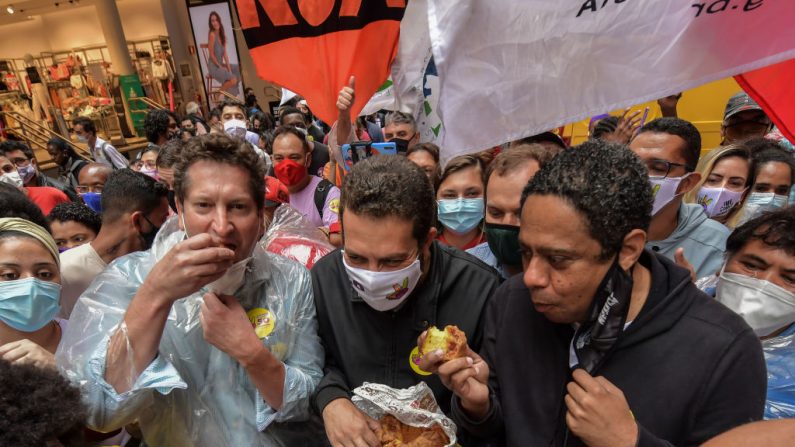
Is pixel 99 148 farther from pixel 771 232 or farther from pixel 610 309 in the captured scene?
pixel 771 232

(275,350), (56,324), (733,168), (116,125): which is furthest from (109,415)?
(116,125)

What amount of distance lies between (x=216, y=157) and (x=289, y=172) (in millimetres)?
2327

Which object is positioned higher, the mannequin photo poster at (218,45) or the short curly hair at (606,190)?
the mannequin photo poster at (218,45)

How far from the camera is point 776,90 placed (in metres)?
1.64

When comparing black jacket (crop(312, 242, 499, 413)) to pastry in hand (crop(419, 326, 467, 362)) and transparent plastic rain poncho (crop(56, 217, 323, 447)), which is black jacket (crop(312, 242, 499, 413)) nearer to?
transparent plastic rain poncho (crop(56, 217, 323, 447))

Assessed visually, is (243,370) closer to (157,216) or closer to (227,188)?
(227,188)

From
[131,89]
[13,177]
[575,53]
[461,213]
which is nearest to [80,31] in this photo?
[131,89]

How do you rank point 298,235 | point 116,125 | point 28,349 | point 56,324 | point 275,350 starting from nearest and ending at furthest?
point 28,349 → point 275,350 → point 56,324 → point 298,235 → point 116,125

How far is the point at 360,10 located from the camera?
334 cm

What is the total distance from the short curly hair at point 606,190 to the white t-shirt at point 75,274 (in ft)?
8.81

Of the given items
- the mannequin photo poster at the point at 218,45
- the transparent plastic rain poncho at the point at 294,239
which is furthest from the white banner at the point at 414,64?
the mannequin photo poster at the point at 218,45

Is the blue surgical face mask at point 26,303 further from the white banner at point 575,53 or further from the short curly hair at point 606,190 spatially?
the short curly hair at point 606,190

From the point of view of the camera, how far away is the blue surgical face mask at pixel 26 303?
194cm

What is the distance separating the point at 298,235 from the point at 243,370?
3.53ft
